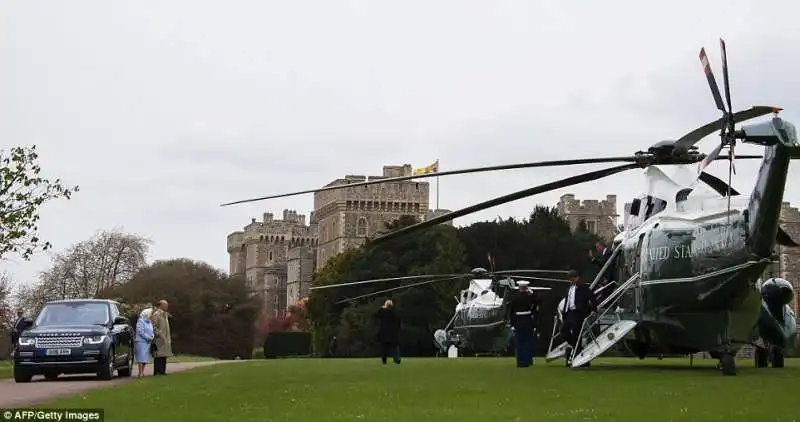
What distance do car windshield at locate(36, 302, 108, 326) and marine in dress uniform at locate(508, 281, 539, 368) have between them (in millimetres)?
8781

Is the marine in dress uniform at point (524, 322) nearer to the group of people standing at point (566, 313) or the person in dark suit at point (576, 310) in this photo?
the group of people standing at point (566, 313)

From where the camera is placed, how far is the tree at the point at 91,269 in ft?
276

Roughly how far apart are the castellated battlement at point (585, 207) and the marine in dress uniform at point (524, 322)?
110 metres

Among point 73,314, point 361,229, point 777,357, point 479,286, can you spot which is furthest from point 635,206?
point 361,229

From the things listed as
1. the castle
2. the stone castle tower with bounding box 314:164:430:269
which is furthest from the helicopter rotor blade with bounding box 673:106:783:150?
the stone castle tower with bounding box 314:164:430:269

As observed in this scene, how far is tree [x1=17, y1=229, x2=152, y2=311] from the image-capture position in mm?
84125

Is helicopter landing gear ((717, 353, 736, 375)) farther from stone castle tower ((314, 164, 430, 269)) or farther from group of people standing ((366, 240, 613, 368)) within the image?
stone castle tower ((314, 164, 430, 269))

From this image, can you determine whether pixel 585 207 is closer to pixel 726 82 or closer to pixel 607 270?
pixel 607 270

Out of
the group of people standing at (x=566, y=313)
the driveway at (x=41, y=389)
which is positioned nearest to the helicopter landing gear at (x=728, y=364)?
the group of people standing at (x=566, y=313)

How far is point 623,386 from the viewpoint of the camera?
16359 mm

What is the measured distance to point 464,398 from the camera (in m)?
14.5

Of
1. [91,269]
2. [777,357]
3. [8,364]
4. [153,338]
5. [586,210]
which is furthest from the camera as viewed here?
[586,210]

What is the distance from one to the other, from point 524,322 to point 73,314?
962cm

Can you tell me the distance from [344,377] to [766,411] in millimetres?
9379
